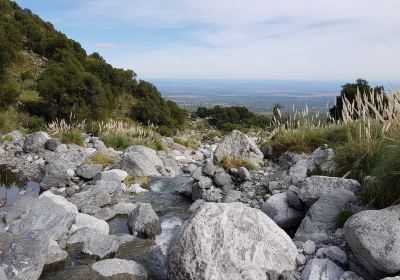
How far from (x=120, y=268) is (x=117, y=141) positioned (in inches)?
395

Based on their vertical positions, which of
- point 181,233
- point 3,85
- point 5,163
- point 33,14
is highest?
point 33,14

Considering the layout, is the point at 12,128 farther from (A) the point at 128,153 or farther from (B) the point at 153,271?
(B) the point at 153,271

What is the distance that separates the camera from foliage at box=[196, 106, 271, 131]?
38844 millimetres

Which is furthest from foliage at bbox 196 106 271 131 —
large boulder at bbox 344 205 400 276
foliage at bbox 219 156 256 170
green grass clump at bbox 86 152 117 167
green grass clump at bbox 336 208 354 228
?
Result: large boulder at bbox 344 205 400 276

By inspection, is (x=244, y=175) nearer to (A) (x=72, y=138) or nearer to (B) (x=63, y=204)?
(B) (x=63, y=204)

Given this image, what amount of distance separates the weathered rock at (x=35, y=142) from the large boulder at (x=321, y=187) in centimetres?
941

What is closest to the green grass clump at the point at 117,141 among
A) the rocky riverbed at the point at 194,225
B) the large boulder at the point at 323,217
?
the rocky riverbed at the point at 194,225

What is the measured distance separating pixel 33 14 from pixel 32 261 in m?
40.5

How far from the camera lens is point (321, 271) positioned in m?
4.64

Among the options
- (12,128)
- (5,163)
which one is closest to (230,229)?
(5,163)

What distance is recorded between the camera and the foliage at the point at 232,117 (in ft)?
127

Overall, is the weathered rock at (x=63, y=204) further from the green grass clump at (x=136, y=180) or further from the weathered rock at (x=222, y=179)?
the weathered rock at (x=222, y=179)

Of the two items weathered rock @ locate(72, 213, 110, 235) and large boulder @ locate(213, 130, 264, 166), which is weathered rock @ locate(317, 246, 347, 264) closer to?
weathered rock @ locate(72, 213, 110, 235)

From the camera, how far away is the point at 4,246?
5.74 meters
